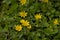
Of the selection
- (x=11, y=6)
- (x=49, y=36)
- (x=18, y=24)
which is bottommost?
(x=49, y=36)

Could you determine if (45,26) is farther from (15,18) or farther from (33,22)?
(15,18)

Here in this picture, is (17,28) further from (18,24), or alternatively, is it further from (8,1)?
(8,1)

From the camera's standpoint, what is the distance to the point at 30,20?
2820mm

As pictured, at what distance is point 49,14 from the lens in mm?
2918

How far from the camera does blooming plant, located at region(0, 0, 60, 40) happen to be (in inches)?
105

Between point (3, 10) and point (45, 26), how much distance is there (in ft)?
2.25

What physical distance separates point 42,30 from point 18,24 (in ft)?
1.11

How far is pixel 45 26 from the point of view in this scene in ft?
9.08

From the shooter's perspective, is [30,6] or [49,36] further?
[30,6]

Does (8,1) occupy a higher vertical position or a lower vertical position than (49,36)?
higher

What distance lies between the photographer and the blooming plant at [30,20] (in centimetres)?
267

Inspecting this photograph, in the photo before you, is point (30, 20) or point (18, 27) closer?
point (18, 27)

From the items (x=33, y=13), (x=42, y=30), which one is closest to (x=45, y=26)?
(x=42, y=30)

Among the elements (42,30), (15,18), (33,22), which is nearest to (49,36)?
(42,30)
